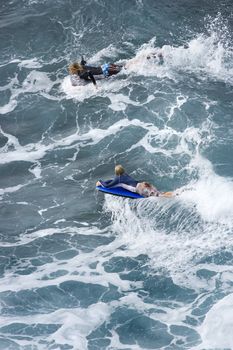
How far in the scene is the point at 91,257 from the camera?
22969mm

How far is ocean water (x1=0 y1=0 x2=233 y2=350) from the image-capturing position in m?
20.6

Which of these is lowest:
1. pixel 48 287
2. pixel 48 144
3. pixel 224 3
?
pixel 48 287

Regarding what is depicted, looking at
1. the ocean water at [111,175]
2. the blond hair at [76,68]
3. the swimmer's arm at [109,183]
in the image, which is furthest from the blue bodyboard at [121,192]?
the blond hair at [76,68]

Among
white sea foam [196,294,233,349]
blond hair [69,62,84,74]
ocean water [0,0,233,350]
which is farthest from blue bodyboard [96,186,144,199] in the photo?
blond hair [69,62,84,74]

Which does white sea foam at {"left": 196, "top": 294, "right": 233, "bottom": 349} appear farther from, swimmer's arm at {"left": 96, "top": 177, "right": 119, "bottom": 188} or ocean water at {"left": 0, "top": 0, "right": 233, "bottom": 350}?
swimmer's arm at {"left": 96, "top": 177, "right": 119, "bottom": 188}

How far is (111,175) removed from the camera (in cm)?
2606

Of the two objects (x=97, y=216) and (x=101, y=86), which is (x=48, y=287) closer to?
(x=97, y=216)

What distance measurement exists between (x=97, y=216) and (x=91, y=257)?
2.17 m

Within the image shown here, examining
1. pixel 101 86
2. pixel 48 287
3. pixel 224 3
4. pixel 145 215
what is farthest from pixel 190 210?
pixel 224 3

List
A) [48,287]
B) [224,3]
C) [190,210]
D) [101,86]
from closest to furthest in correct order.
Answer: [48,287]
[190,210]
[101,86]
[224,3]

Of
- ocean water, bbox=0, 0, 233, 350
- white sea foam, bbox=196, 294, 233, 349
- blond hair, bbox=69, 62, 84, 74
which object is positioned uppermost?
blond hair, bbox=69, 62, 84, 74

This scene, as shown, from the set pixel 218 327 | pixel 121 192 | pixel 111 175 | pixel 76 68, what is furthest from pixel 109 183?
pixel 76 68

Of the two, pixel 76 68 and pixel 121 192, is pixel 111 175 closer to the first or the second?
pixel 121 192

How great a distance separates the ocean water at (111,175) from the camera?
20.6 m
